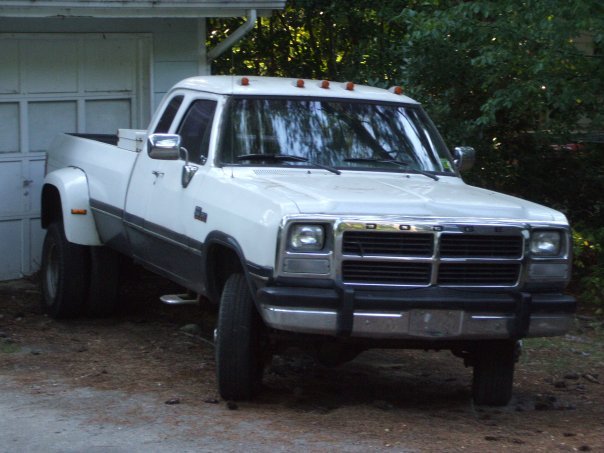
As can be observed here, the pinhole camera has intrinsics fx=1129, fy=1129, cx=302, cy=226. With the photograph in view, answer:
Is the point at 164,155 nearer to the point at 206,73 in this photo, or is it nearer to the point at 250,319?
the point at 250,319

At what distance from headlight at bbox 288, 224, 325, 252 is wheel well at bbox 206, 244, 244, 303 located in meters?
0.89

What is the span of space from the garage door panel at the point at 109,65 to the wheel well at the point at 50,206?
1.90 meters

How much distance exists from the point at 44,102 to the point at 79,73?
0.46 meters

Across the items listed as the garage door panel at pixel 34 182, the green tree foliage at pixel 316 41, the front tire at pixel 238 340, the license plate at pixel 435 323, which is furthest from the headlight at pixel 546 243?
the green tree foliage at pixel 316 41

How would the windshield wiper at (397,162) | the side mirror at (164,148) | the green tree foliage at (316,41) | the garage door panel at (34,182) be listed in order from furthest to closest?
the green tree foliage at (316,41), the garage door panel at (34,182), the windshield wiper at (397,162), the side mirror at (164,148)

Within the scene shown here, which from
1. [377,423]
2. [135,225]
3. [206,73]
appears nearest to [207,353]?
[135,225]

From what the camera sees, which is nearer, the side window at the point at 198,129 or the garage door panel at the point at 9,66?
the side window at the point at 198,129

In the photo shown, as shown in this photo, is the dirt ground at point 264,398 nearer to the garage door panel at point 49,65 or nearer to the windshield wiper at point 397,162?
the windshield wiper at point 397,162

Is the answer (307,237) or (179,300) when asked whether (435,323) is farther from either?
(179,300)

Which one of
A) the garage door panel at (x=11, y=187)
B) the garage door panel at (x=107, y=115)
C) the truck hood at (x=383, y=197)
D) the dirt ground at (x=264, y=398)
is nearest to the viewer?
the dirt ground at (x=264, y=398)

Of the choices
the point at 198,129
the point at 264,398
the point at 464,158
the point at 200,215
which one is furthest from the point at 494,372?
the point at 198,129

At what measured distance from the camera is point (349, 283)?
620 cm

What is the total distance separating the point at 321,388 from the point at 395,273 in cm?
149

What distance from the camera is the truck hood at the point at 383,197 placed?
6281 millimetres
